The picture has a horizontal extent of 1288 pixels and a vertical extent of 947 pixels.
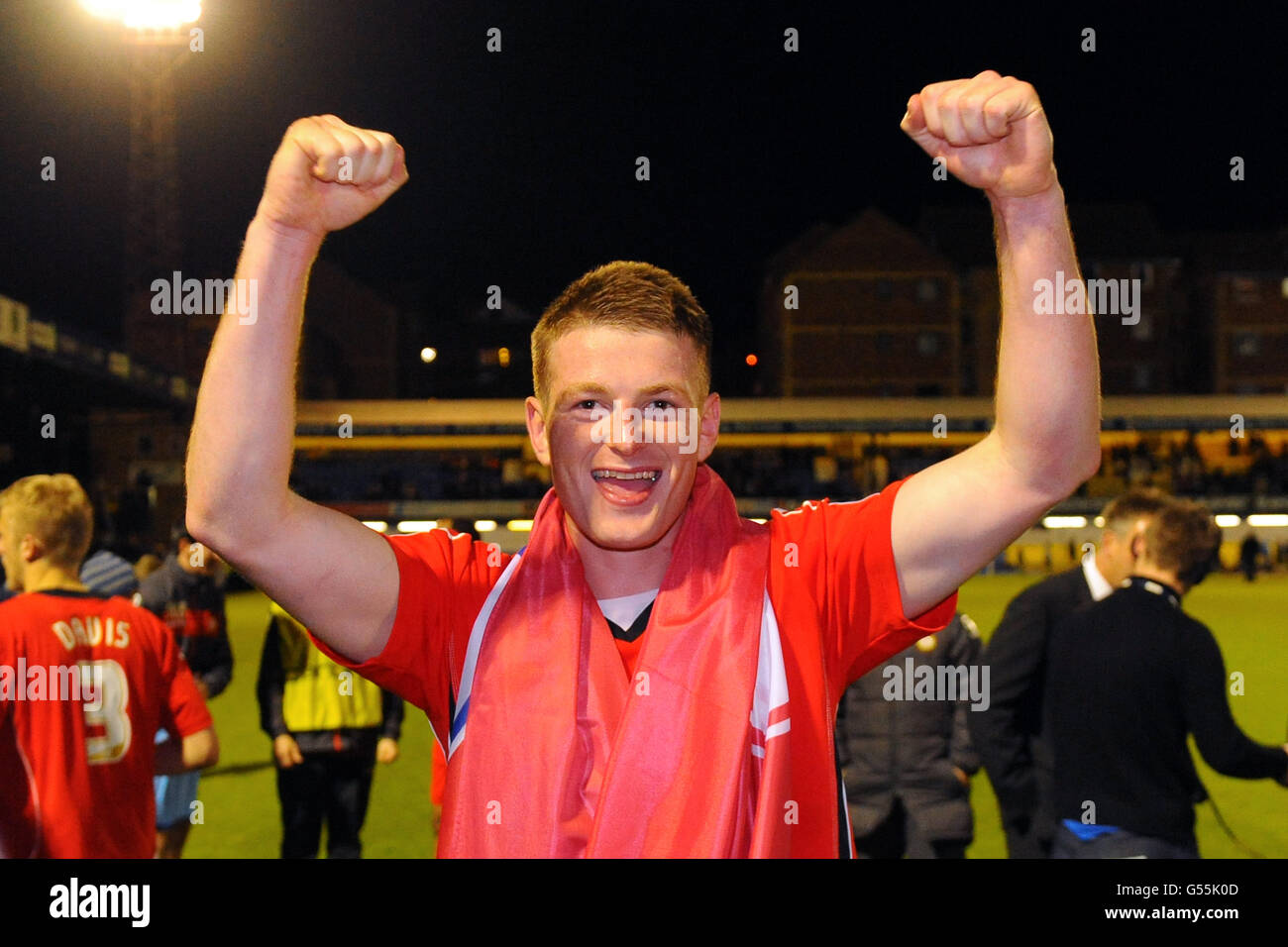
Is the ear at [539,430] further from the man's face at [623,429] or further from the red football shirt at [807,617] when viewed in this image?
the red football shirt at [807,617]

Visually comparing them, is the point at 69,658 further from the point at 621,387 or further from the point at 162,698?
the point at 621,387

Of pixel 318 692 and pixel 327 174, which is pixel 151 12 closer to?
A: pixel 318 692

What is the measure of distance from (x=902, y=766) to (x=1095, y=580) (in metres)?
1.11

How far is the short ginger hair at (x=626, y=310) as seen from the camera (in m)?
2.04

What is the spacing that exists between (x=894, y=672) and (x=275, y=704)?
9.91 feet

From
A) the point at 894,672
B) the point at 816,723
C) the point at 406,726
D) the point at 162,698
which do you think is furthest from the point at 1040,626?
the point at 406,726

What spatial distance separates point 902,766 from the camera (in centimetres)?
486

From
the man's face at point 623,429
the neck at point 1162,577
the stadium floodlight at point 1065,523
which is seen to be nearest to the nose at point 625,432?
the man's face at point 623,429

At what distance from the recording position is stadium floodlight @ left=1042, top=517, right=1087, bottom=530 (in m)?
28.1

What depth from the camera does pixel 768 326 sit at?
52.0 m

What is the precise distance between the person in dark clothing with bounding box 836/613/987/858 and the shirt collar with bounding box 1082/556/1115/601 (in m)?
0.61

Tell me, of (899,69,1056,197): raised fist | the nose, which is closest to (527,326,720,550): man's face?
the nose

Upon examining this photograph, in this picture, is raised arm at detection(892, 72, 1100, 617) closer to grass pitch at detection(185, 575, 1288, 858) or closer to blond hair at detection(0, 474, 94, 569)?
blond hair at detection(0, 474, 94, 569)

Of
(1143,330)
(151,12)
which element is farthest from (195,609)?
(1143,330)
